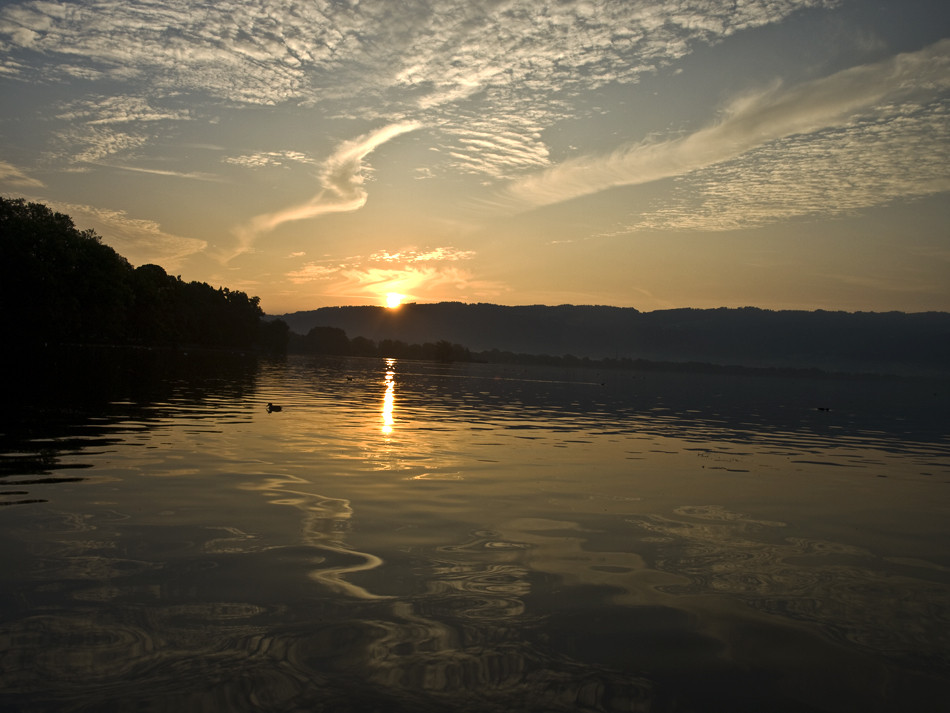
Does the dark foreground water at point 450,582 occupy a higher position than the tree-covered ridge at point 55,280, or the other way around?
the tree-covered ridge at point 55,280

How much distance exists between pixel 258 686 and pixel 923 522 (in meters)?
16.4

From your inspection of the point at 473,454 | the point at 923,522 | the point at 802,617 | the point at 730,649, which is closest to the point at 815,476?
the point at 923,522

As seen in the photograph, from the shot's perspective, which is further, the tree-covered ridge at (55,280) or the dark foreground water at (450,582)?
the tree-covered ridge at (55,280)

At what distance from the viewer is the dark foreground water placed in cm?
672

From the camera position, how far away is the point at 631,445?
29.0 meters

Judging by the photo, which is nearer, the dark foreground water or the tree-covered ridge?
the dark foreground water

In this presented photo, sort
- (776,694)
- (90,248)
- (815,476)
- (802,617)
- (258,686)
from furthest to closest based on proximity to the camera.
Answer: (90,248) < (815,476) < (802,617) < (776,694) < (258,686)

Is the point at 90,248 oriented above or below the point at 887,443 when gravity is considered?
above

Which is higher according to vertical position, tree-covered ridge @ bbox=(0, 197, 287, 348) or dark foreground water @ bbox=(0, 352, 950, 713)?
tree-covered ridge @ bbox=(0, 197, 287, 348)

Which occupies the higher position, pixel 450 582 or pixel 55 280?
pixel 55 280

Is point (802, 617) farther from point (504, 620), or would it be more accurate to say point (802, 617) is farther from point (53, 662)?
point (53, 662)

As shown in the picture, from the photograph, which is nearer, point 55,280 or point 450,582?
point 450,582

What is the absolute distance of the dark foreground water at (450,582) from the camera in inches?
265

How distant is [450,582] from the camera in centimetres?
980
